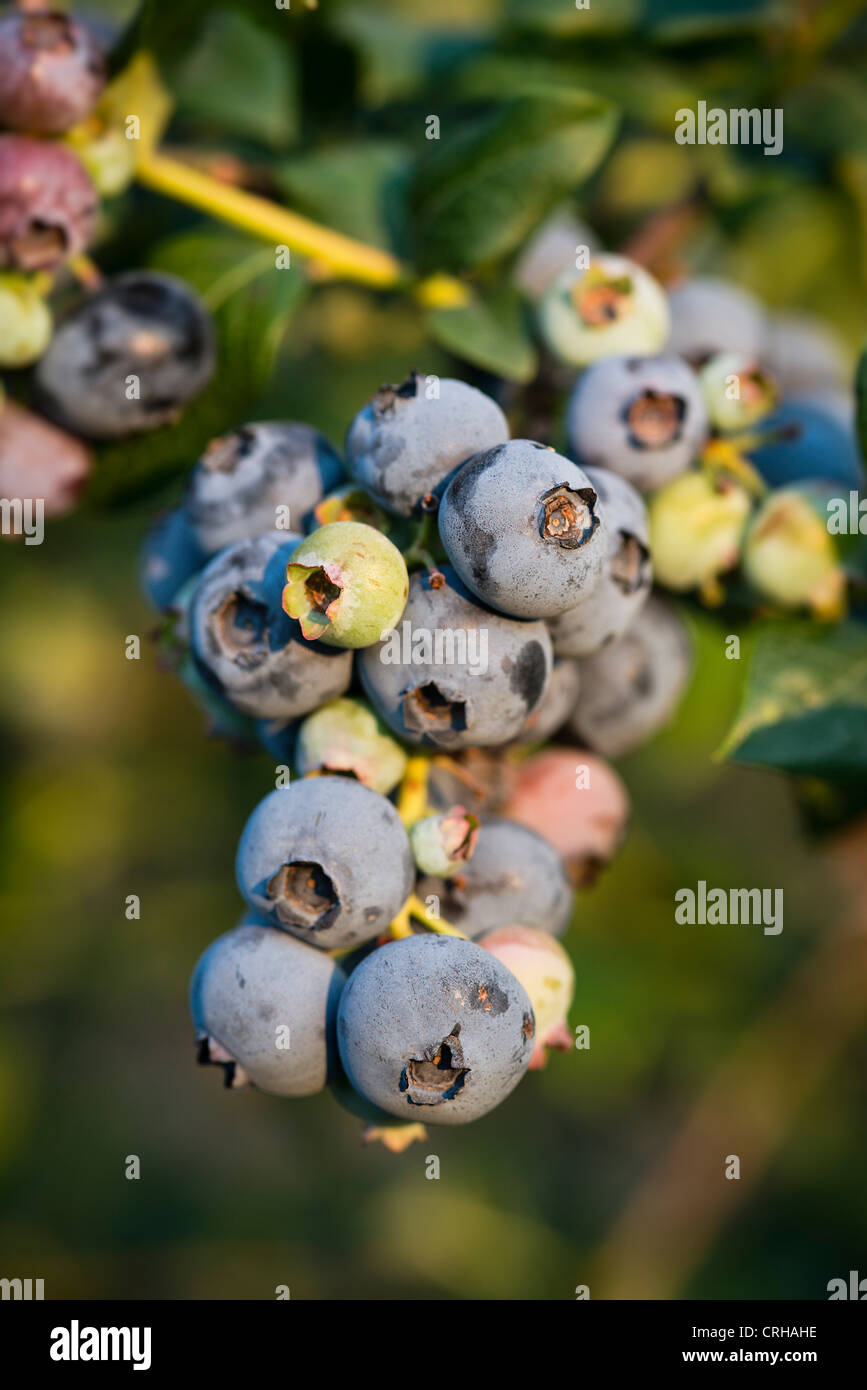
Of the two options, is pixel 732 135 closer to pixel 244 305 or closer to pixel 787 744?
pixel 244 305

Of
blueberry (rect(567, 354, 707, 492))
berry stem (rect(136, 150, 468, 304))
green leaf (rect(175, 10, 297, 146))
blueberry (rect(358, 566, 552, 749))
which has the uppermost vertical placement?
green leaf (rect(175, 10, 297, 146))

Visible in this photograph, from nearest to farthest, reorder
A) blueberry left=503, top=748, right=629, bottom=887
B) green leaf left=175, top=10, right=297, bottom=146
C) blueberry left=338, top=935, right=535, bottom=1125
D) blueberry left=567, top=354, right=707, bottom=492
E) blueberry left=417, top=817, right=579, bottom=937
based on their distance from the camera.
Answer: blueberry left=338, top=935, right=535, bottom=1125
blueberry left=417, top=817, right=579, bottom=937
blueberry left=567, top=354, right=707, bottom=492
blueberry left=503, top=748, right=629, bottom=887
green leaf left=175, top=10, right=297, bottom=146

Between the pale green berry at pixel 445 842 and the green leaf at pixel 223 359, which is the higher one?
the green leaf at pixel 223 359

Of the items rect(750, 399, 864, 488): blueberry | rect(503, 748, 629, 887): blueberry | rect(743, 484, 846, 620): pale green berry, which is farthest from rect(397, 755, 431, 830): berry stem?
rect(750, 399, 864, 488): blueberry

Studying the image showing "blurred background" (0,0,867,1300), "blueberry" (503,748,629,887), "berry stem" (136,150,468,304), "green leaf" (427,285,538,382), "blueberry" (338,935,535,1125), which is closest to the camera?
"blueberry" (338,935,535,1125)

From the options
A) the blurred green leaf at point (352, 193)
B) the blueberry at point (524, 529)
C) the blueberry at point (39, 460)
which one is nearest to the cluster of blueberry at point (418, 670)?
the blueberry at point (524, 529)

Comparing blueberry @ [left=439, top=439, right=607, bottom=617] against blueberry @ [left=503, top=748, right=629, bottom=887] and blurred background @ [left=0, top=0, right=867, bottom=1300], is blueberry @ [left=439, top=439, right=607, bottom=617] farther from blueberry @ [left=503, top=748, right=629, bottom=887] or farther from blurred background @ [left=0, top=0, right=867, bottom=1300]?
blurred background @ [left=0, top=0, right=867, bottom=1300]

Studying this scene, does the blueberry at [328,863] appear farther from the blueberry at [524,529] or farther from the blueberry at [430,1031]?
the blueberry at [524,529]
